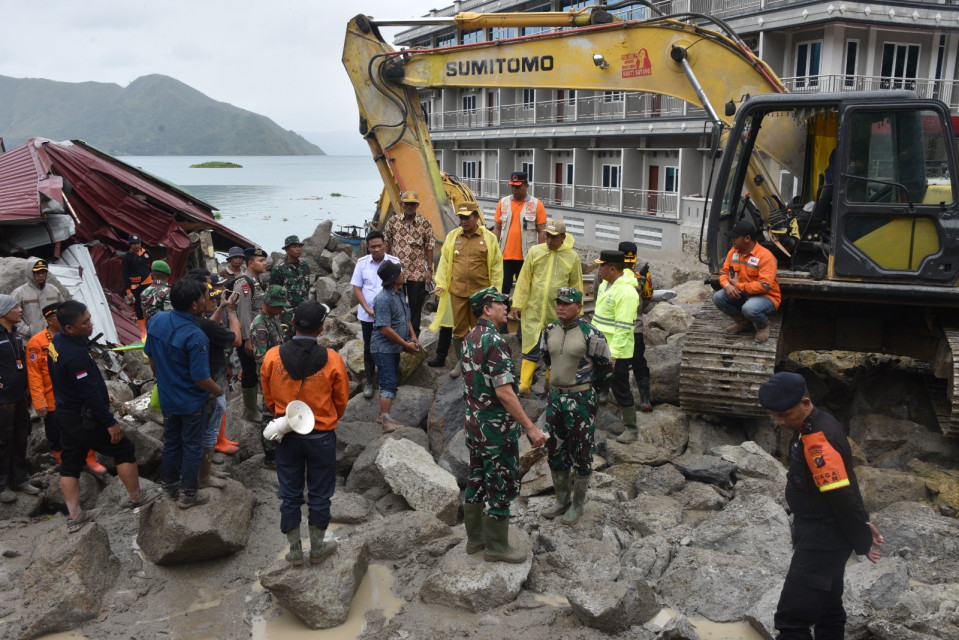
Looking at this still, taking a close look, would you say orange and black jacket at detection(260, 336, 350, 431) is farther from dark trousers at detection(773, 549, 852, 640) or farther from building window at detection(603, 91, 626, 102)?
building window at detection(603, 91, 626, 102)

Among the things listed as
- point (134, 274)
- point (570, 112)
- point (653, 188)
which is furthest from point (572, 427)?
point (570, 112)

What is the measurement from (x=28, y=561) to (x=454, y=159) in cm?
2975

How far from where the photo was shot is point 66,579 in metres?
4.98

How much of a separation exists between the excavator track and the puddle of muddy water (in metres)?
3.53

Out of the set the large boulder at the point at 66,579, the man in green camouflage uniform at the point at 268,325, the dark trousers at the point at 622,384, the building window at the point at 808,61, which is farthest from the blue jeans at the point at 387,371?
the building window at the point at 808,61

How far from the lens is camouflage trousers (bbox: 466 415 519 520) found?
16.3 feet

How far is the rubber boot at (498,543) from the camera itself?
5.06 metres

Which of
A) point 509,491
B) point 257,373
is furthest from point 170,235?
point 509,491

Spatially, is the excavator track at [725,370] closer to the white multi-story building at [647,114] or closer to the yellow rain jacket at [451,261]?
the yellow rain jacket at [451,261]

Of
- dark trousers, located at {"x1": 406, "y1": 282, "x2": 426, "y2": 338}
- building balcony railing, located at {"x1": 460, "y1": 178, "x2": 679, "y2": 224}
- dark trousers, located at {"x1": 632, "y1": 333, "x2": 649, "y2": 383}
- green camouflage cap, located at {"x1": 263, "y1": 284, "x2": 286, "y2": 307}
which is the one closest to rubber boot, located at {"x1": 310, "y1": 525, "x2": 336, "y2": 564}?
green camouflage cap, located at {"x1": 263, "y1": 284, "x2": 286, "y2": 307}

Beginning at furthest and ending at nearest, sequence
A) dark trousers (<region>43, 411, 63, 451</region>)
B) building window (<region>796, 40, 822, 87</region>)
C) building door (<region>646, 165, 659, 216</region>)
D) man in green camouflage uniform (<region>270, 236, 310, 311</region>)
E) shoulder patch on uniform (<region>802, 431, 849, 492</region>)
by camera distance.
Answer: building door (<region>646, 165, 659, 216</region>) < building window (<region>796, 40, 822, 87</region>) < man in green camouflage uniform (<region>270, 236, 310, 311</region>) < dark trousers (<region>43, 411, 63, 451</region>) < shoulder patch on uniform (<region>802, 431, 849, 492</region>)

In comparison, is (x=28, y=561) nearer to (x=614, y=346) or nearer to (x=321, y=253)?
(x=614, y=346)

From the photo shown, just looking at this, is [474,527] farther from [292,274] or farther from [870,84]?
[870,84]

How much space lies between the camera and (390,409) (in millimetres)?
7770
